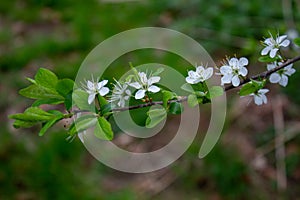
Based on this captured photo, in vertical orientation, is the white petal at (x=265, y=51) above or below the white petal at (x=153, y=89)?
above

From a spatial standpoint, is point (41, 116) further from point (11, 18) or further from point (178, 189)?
point (11, 18)

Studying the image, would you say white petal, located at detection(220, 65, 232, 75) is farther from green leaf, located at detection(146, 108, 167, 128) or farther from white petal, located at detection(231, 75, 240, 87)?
green leaf, located at detection(146, 108, 167, 128)

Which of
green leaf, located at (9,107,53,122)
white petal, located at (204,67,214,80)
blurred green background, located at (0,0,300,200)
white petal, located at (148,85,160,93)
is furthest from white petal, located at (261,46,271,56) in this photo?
blurred green background, located at (0,0,300,200)

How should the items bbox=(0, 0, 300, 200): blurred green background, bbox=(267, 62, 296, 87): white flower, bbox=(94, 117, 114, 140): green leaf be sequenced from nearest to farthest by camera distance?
bbox=(94, 117, 114, 140): green leaf < bbox=(267, 62, 296, 87): white flower < bbox=(0, 0, 300, 200): blurred green background

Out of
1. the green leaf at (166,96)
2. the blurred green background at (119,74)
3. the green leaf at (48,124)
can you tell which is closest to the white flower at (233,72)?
the green leaf at (166,96)

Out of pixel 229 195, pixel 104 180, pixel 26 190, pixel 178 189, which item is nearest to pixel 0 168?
pixel 26 190

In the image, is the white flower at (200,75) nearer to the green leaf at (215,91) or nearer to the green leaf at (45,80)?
the green leaf at (215,91)
